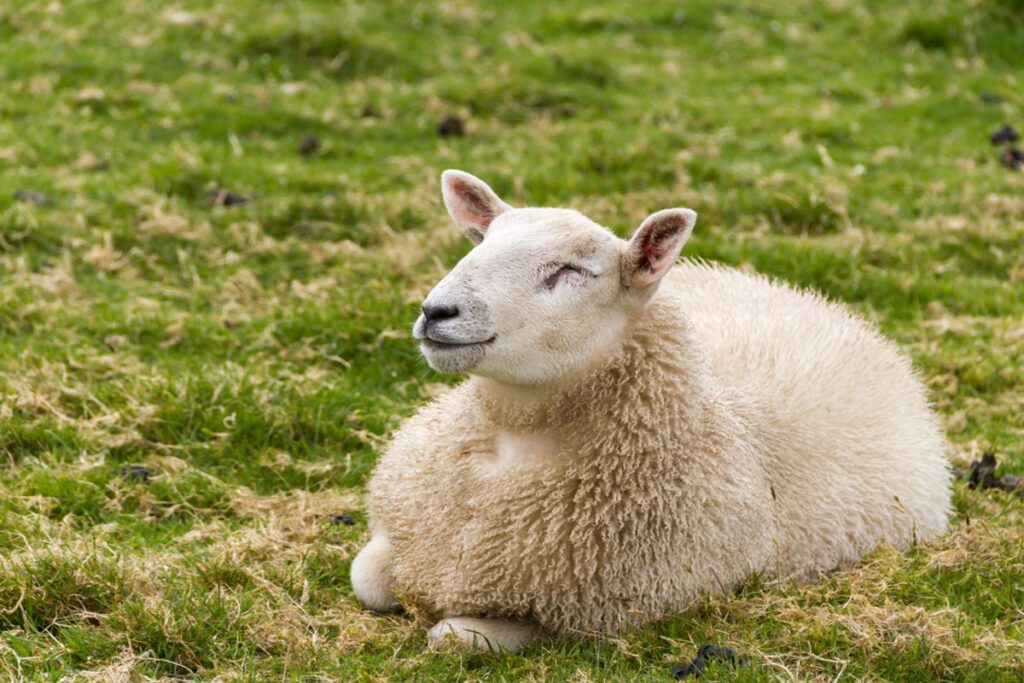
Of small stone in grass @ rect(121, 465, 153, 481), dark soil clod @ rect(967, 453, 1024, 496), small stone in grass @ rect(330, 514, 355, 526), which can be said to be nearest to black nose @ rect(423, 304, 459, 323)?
small stone in grass @ rect(330, 514, 355, 526)

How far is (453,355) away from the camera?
4305 mm

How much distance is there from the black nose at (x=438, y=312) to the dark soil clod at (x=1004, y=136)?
8320 mm

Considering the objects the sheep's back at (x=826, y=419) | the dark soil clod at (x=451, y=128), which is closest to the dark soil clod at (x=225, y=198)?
the dark soil clod at (x=451, y=128)

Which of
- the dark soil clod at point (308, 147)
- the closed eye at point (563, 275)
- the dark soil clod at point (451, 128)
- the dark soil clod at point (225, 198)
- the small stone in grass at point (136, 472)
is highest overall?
the closed eye at point (563, 275)

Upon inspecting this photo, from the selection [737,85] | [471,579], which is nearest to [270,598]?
[471,579]

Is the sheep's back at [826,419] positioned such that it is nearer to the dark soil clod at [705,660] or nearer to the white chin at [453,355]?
the dark soil clod at [705,660]

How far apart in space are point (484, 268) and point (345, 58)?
28.8 feet

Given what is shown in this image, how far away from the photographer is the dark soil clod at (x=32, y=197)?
8.94 m

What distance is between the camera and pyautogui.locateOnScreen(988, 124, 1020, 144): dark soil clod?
37.3 feet

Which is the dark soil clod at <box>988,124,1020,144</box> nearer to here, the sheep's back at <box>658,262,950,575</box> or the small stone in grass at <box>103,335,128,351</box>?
the sheep's back at <box>658,262,950,575</box>

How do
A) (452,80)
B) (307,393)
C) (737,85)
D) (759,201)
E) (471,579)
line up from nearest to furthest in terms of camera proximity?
(471,579)
(307,393)
(759,201)
(452,80)
(737,85)

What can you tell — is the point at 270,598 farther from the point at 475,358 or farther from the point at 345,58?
the point at 345,58

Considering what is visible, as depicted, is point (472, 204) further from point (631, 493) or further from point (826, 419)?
point (826, 419)

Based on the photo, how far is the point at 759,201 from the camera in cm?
947
